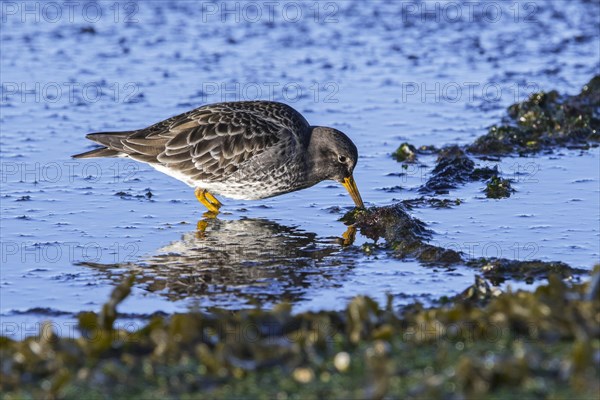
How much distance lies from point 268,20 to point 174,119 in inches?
214

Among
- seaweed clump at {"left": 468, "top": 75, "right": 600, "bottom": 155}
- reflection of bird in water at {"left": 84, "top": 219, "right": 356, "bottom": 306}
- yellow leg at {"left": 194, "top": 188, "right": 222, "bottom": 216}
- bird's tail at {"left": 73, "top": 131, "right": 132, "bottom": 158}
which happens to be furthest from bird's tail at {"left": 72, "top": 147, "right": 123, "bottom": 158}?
seaweed clump at {"left": 468, "top": 75, "right": 600, "bottom": 155}

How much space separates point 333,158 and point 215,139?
1012 millimetres

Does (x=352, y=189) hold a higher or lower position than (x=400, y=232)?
higher

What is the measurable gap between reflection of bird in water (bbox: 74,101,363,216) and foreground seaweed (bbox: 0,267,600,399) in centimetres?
339

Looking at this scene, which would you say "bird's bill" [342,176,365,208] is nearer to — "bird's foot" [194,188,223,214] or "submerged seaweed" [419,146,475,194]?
"submerged seaweed" [419,146,475,194]

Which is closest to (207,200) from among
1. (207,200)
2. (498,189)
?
(207,200)

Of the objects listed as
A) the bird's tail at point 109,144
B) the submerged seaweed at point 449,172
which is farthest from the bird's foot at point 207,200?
the submerged seaweed at point 449,172

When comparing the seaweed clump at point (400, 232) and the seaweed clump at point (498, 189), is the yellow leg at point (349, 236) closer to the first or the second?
the seaweed clump at point (400, 232)

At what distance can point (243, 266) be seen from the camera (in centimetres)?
716

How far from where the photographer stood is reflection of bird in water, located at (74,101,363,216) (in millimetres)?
8531

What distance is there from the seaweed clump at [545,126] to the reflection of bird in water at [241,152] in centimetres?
176

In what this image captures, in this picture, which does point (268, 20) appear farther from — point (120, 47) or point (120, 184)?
point (120, 184)

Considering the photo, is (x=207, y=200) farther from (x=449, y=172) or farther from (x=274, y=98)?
(x=274, y=98)

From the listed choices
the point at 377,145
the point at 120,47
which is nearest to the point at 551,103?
the point at 377,145
